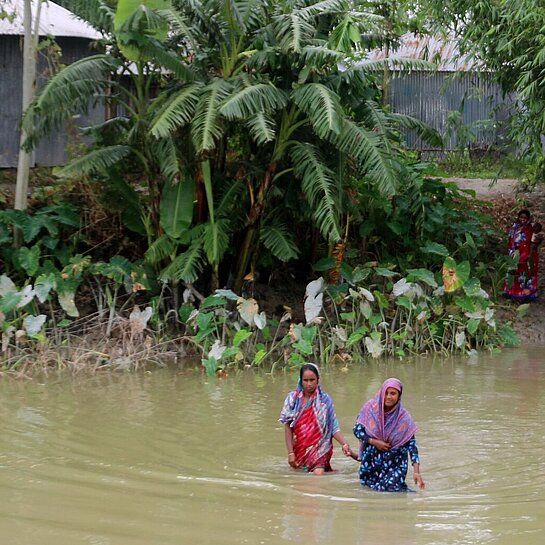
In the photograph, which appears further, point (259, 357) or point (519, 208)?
point (519, 208)

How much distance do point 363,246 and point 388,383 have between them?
8.28 m

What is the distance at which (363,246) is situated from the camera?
15078 mm

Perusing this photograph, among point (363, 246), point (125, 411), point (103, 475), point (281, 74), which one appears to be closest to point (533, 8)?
point (281, 74)

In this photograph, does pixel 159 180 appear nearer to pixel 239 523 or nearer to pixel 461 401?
pixel 461 401

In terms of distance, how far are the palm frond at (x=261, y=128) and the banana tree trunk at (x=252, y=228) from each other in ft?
3.27

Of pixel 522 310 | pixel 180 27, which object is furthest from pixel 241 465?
pixel 522 310

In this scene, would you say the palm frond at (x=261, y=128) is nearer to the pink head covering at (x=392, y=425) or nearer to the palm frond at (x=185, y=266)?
the palm frond at (x=185, y=266)

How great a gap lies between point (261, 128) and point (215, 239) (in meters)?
1.63

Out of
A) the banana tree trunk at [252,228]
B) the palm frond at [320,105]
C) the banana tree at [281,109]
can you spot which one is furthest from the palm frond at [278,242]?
the palm frond at [320,105]

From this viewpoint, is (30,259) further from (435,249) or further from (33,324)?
(435,249)

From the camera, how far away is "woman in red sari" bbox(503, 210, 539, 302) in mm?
15320

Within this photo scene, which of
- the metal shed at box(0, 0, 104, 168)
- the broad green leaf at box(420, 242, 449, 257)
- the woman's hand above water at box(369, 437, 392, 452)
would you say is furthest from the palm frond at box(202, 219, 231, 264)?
the woman's hand above water at box(369, 437, 392, 452)

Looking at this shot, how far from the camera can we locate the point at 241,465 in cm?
797

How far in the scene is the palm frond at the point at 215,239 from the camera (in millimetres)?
12148
